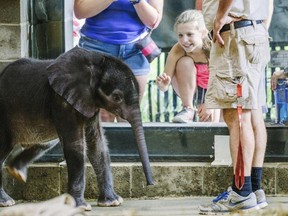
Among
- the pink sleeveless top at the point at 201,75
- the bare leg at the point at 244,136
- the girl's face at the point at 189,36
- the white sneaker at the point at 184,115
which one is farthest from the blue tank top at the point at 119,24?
the bare leg at the point at 244,136

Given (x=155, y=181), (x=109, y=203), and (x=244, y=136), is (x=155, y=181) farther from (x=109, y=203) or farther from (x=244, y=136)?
(x=244, y=136)

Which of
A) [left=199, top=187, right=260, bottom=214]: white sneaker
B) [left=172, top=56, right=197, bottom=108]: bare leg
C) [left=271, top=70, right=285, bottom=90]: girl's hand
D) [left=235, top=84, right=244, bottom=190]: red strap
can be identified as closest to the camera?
[left=235, top=84, right=244, bottom=190]: red strap

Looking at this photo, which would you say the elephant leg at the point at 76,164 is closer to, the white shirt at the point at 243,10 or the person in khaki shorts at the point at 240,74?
the person in khaki shorts at the point at 240,74

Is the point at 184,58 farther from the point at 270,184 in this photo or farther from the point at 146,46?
the point at 270,184

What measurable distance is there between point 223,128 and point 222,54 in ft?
5.31

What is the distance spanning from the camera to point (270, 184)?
8008mm

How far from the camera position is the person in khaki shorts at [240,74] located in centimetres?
668

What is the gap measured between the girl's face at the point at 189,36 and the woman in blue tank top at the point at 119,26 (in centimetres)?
23

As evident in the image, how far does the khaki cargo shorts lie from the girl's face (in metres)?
1.40

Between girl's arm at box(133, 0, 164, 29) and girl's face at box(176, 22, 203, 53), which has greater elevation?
girl's arm at box(133, 0, 164, 29)

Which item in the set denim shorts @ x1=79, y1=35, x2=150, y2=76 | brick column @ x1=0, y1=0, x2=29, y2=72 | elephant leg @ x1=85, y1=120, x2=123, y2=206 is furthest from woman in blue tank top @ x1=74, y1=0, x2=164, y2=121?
elephant leg @ x1=85, y1=120, x2=123, y2=206

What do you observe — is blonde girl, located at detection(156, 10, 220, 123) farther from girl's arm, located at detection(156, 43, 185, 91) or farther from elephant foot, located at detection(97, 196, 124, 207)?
Result: elephant foot, located at detection(97, 196, 124, 207)

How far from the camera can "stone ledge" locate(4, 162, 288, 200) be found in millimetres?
7949

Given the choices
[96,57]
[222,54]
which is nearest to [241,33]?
[222,54]
